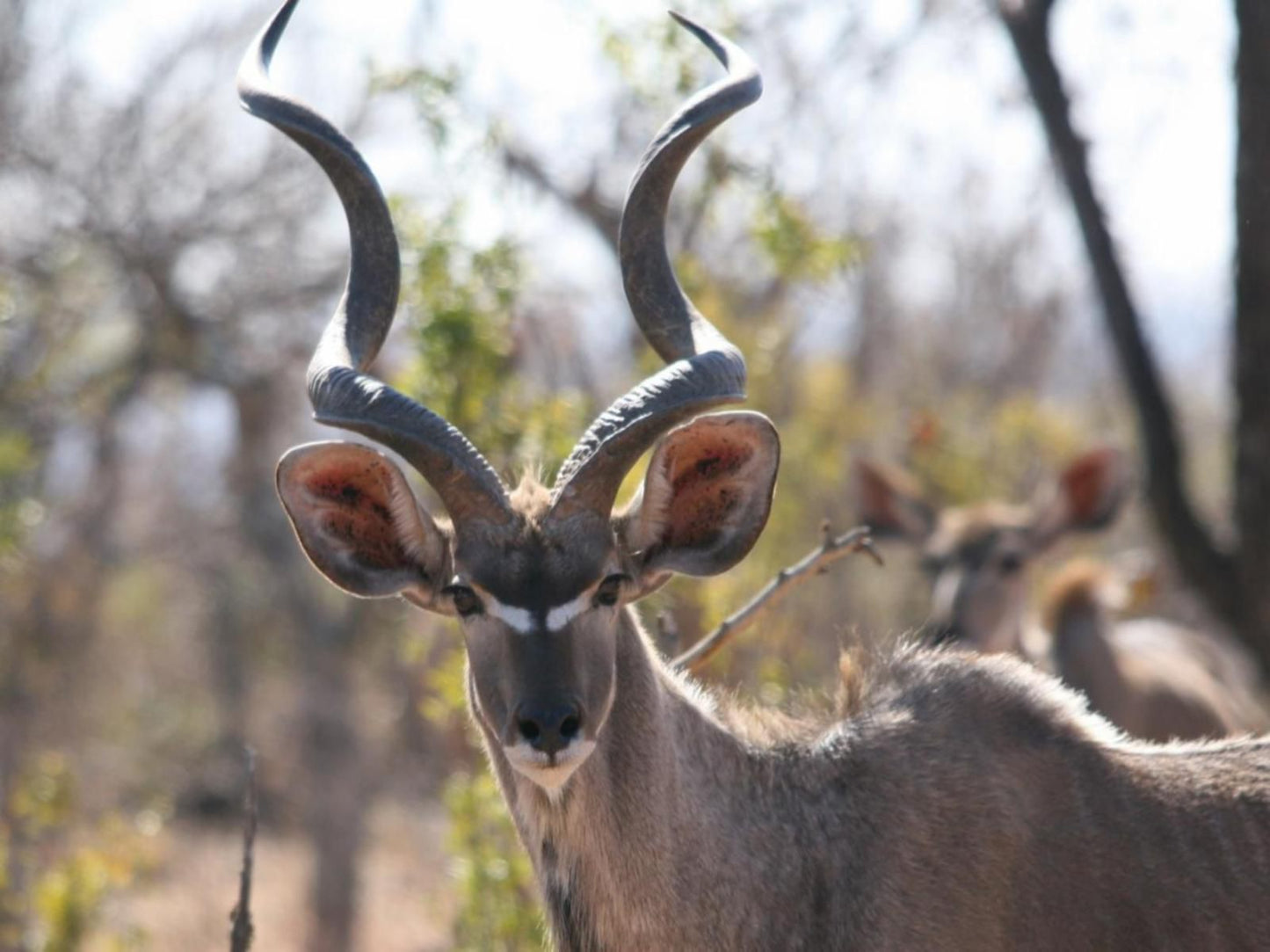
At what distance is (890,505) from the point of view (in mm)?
9289

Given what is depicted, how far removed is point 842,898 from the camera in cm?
386

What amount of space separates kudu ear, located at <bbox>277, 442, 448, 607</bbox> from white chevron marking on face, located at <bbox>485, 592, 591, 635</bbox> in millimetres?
302

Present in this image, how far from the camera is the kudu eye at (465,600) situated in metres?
3.89

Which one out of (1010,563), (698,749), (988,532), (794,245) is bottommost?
(698,749)

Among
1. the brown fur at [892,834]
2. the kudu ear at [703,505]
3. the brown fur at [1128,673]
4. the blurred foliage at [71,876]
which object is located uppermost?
the brown fur at [1128,673]

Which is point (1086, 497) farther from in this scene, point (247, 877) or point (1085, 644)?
point (247, 877)

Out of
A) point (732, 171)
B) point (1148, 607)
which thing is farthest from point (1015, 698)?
point (1148, 607)

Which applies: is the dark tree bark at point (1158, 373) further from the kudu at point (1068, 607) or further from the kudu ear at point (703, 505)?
the kudu ear at point (703, 505)

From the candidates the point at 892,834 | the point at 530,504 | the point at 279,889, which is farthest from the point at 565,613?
the point at 279,889

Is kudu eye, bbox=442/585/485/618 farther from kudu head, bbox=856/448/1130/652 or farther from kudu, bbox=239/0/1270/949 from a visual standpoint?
kudu head, bbox=856/448/1130/652

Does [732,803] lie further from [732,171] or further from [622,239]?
[732,171]

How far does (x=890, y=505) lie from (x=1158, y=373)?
164cm

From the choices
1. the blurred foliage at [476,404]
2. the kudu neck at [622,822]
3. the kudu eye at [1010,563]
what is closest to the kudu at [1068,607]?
the kudu eye at [1010,563]

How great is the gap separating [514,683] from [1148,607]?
11.6 meters
